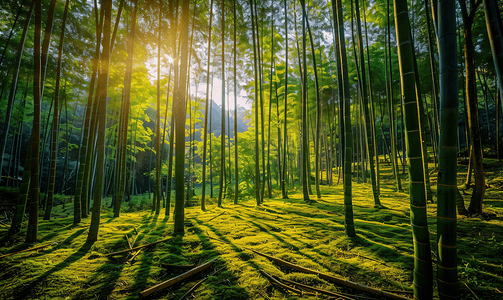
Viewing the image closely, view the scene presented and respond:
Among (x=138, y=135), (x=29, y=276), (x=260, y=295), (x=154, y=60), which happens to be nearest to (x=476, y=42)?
(x=260, y=295)

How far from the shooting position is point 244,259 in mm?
2074

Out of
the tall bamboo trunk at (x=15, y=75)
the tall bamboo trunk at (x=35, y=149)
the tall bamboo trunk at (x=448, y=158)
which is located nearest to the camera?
the tall bamboo trunk at (x=448, y=158)

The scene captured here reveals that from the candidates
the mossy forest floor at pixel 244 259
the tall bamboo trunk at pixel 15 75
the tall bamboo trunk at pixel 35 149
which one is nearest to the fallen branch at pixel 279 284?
the mossy forest floor at pixel 244 259

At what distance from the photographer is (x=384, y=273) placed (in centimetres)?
164

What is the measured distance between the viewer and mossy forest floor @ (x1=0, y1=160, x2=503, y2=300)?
59.0 inches

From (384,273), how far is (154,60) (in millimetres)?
6828

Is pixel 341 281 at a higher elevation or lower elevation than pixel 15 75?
lower

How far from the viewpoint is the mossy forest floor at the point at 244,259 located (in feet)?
4.91

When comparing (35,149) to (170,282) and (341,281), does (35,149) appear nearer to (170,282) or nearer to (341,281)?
(170,282)

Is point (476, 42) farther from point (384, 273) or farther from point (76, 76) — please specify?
point (76, 76)

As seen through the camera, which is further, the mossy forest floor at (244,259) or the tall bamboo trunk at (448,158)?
the mossy forest floor at (244,259)

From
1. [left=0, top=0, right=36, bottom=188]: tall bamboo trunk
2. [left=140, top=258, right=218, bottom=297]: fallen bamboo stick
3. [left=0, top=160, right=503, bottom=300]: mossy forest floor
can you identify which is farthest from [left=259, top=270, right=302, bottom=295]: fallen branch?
[left=0, top=0, right=36, bottom=188]: tall bamboo trunk

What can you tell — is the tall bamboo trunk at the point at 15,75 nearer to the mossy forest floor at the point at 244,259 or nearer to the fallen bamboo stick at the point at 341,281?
the mossy forest floor at the point at 244,259

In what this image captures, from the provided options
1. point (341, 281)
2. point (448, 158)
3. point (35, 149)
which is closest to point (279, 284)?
point (341, 281)
